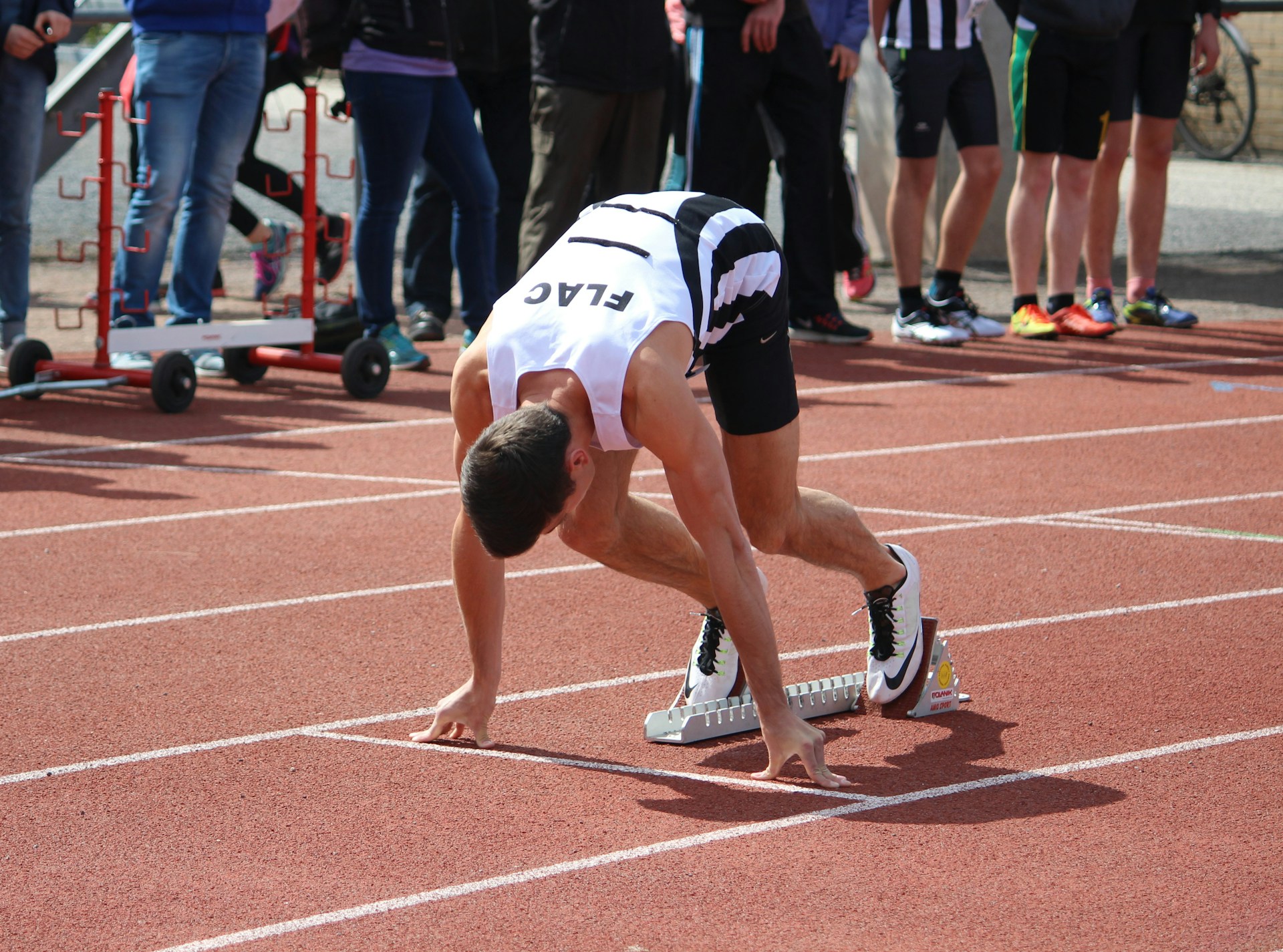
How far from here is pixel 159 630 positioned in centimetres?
477

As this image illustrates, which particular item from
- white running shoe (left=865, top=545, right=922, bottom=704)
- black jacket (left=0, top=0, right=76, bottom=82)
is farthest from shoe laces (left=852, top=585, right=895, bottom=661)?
black jacket (left=0, top=0, right=76, bottom=82)

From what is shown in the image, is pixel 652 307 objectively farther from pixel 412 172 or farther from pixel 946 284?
pixel 946 284

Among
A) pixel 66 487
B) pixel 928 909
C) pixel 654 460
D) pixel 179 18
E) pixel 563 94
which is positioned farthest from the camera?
pixel 563 94

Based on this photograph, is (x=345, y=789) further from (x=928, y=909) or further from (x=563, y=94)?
(x=563, y=94)

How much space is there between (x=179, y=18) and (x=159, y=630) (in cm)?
384

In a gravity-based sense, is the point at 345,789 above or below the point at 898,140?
below

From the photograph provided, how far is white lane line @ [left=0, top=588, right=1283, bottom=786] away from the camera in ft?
12.5

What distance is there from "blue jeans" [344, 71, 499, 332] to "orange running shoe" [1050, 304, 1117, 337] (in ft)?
10.9

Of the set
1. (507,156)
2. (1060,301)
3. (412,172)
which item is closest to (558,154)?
(412,172)

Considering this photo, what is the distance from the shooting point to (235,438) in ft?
23.6

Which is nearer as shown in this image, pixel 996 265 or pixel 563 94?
pixel 563 94

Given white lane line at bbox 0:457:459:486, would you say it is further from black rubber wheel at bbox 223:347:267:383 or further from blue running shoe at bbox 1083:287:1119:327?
blue running shoe at bbox 1083:287:1119:327

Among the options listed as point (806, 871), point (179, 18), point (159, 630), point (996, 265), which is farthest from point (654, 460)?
point (996, 265)

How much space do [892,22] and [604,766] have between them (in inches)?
242
